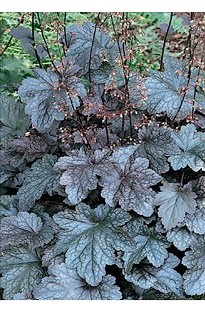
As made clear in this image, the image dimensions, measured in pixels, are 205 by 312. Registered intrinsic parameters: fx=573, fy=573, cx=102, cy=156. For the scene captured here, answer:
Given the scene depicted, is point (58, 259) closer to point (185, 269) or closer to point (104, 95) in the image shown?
point (185, 269)

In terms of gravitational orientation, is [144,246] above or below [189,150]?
below

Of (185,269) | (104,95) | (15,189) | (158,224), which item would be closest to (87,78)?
(104,95)

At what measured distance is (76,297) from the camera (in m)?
1.82

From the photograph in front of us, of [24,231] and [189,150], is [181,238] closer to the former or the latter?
[189,150]

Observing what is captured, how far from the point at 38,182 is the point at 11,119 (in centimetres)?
34

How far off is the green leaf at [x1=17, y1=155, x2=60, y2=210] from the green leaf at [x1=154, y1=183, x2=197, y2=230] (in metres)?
0.37

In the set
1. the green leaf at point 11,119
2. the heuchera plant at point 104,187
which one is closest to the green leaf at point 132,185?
the heuchera plant at point 104,187

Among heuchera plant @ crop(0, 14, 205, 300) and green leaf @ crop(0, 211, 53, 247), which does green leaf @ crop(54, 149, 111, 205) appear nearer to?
heuchera plant @ crop(0, 14, 205, 300)

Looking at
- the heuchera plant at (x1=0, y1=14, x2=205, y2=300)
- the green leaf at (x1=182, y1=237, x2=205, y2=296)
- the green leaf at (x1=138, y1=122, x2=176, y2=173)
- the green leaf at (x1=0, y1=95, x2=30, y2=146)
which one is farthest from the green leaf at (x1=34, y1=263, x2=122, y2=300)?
the green leaf at (x1=0, y1=95, x2=30, y2=146)

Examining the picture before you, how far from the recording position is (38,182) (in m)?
2.03

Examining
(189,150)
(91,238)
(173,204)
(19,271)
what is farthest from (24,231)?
(189,150)

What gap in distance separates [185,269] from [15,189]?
2.45 feet
